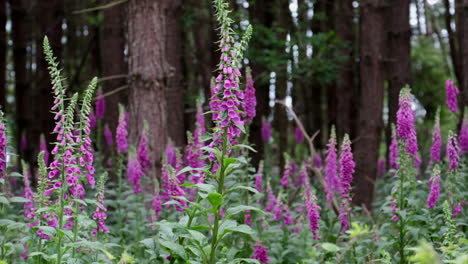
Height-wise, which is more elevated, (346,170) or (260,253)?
(346,170)

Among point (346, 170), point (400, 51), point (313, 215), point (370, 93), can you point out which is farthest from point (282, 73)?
point (313, 215)

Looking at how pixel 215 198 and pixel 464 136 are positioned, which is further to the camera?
pixel 464 136

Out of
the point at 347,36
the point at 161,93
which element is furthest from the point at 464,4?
the point at 347,36

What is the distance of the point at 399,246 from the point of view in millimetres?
6207

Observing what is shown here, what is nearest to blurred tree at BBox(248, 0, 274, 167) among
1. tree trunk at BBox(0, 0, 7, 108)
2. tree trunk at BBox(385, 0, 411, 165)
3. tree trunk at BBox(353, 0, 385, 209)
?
tree trunk at BBox(353, 0, 385, 209)

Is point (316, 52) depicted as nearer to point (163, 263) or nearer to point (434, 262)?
point (163, 263)

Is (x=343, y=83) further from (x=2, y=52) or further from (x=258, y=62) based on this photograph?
(x=2, y=52)

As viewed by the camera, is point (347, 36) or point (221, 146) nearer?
point (221, 146)

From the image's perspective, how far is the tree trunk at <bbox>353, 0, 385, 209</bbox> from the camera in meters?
11.2

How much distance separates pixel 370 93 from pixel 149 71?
438 cm

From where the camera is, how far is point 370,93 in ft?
36.8

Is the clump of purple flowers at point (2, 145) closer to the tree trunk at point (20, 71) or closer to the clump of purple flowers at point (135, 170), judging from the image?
the clump of purple flowers at point (135, 170)

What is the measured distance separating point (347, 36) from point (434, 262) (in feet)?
53.2

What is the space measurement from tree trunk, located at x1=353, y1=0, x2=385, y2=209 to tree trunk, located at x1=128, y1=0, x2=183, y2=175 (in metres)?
3.98
